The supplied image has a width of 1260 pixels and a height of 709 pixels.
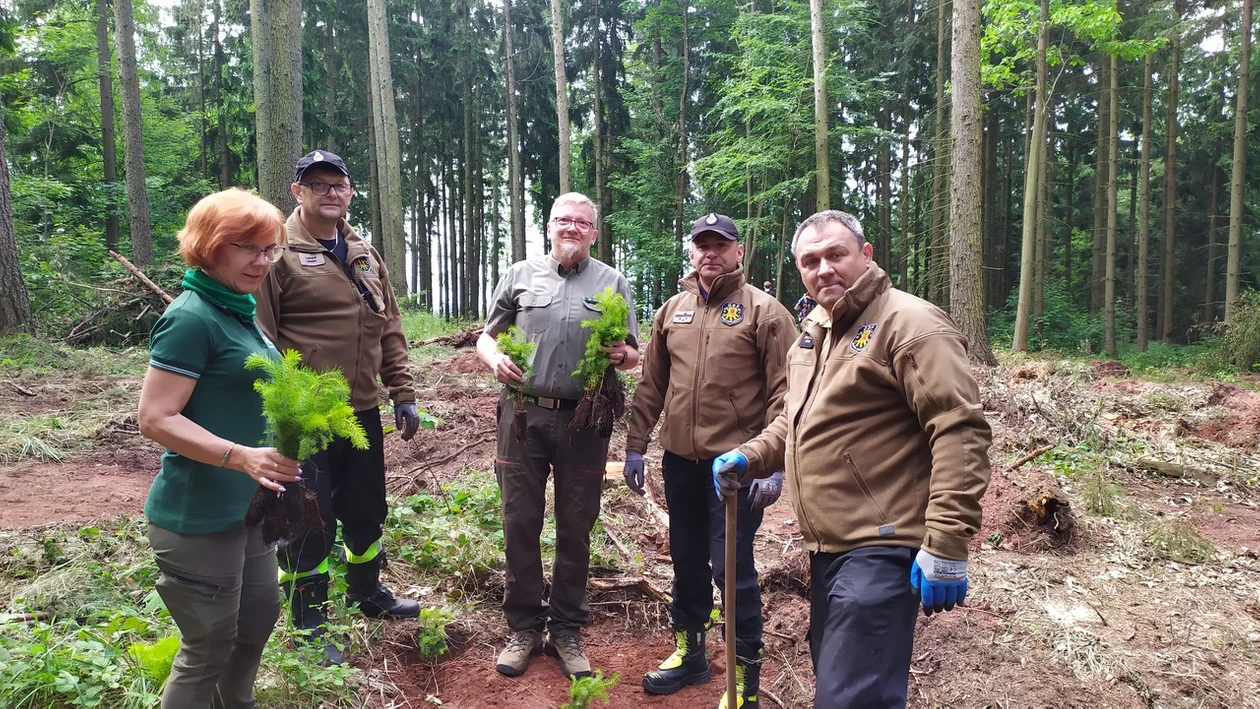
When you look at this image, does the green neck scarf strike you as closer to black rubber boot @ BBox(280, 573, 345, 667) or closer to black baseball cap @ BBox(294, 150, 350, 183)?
black baseball cap @ BBox(294, 150, 350, 183)

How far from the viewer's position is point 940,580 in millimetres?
2186

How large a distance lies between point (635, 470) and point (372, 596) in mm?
1648

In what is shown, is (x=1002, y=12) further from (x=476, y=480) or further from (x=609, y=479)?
(x=476, y=480)

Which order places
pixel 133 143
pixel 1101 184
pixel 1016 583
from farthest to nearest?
pixel 1101 184 → pixel 133 143 → pixel 1016 583

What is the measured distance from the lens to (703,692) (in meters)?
3.73

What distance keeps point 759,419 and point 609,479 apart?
3.42 m

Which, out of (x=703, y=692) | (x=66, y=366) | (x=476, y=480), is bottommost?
(x=703, y=692)

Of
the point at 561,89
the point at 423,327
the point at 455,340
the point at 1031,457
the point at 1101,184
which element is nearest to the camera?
the point at 1031,457

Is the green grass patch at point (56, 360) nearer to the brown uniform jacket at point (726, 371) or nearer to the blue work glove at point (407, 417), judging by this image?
the blue work glove at point (407, 417)

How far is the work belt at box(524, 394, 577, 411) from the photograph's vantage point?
3803mm

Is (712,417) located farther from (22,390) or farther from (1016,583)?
(22,390)

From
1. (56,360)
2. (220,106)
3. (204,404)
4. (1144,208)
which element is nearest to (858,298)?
(204,404)

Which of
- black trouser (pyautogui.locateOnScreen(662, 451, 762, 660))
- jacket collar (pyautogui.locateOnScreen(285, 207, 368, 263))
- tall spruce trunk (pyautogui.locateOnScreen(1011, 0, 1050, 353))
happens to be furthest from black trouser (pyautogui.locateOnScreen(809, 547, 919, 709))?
tall spruce trunk (pyautogui.locateOnScreen(1011, 0, 1050, 353))

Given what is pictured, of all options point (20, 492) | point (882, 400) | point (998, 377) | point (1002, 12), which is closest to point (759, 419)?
point (882, 400)
